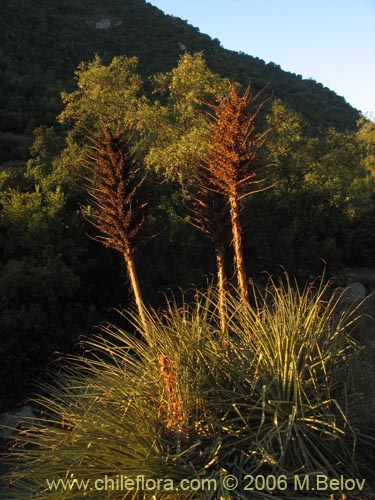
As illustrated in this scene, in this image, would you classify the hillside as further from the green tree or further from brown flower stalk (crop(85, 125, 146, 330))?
brown flower stalk (crop(85, 125, 146, 330))

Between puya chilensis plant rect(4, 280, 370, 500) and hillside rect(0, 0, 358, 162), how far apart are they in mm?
27746

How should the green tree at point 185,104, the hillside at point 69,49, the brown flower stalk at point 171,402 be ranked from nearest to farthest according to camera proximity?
the brown flower stalk at point 171,402, the green tree at point 185,104, the hillside at point 69,49

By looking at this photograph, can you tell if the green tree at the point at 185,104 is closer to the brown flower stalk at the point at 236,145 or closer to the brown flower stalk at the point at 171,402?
the brown flower stalk at the point at 236,145

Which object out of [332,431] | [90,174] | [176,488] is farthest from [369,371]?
[90,174]

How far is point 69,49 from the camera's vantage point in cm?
3994

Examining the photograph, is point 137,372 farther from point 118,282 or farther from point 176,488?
point 118,282

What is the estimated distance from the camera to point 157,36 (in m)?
47.1

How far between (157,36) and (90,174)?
1441 inches

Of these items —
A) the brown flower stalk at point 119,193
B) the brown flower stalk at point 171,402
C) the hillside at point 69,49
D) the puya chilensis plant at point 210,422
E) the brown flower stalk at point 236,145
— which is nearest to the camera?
the puya chilensis plant at point 210,422

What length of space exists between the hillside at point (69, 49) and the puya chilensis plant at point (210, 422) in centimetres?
2775

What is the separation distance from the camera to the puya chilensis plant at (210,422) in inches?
120

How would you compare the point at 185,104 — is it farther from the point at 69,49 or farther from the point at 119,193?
the point at 69,49

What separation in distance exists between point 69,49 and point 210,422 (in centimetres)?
4245

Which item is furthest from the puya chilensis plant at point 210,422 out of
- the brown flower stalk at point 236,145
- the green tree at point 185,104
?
the green tree at point 185,104
